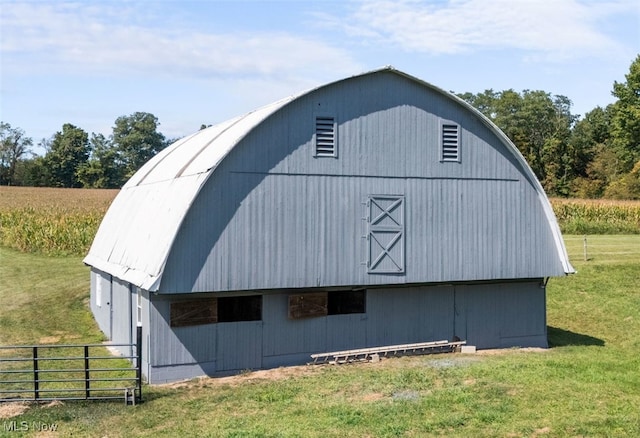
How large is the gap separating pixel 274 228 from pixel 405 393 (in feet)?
18.3

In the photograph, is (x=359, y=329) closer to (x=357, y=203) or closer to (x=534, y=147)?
(x=357, y=203)

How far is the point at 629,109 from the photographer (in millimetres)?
66750

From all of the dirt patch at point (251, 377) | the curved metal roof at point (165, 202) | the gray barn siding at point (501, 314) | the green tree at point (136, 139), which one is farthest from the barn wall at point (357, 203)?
the green tree at point (136, 139)

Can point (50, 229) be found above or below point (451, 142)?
below

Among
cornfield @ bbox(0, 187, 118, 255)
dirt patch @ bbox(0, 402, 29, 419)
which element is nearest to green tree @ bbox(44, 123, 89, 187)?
cornfield @ bbox(0, 187, 118, 255)

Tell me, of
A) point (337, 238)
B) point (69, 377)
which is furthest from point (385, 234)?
point (69, 377)

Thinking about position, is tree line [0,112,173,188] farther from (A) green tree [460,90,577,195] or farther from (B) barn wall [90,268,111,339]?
(B) barn wall [90,268,111,339]

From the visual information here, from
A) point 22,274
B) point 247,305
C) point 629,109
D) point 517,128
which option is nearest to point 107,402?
point 247,305

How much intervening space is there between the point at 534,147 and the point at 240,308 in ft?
221

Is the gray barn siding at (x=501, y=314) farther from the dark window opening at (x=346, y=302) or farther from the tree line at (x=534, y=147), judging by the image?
the tree line at (x=534, y=147)

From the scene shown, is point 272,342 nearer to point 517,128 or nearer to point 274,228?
point 274,228

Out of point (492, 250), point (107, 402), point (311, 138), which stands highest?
point (311, 138)

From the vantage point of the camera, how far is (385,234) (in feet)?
63.7

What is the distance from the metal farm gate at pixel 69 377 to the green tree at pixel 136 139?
88605 mm
